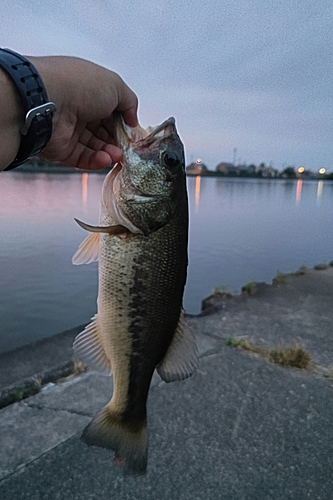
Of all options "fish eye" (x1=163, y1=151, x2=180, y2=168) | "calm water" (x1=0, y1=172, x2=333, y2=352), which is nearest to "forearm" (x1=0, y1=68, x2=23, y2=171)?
"fish eye" (x1=163, y1=151, x2=180, y2=168)

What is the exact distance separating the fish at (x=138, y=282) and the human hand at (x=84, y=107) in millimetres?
115

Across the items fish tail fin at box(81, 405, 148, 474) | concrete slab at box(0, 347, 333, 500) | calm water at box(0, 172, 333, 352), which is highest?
fish tail fin at box(81, 405, 148, 474)

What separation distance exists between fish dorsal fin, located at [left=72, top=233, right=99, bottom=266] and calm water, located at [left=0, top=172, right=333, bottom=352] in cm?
576

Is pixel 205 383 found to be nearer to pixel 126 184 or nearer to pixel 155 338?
pixel 155 338

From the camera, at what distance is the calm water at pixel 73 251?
892 cm

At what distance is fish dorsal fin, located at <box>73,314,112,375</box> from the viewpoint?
83.4 inches

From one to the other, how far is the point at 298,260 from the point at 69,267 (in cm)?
998

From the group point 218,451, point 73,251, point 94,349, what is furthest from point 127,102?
point 73,251

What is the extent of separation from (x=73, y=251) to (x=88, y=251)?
12794mm

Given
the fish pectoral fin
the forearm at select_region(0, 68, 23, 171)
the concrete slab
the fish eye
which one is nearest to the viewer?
the forearm at select_region(0, 68, 23, 171)

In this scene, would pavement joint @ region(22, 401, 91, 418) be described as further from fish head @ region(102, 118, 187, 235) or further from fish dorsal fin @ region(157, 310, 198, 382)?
fish head @ region(102, 118, 187, 235)

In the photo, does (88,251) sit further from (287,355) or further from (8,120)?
(287,355)

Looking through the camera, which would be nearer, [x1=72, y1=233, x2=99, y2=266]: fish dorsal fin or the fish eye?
the fish eye

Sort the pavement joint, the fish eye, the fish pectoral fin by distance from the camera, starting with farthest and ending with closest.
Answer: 1. the pavement joint
2. the fish eye
3. the fish pectoral fin
